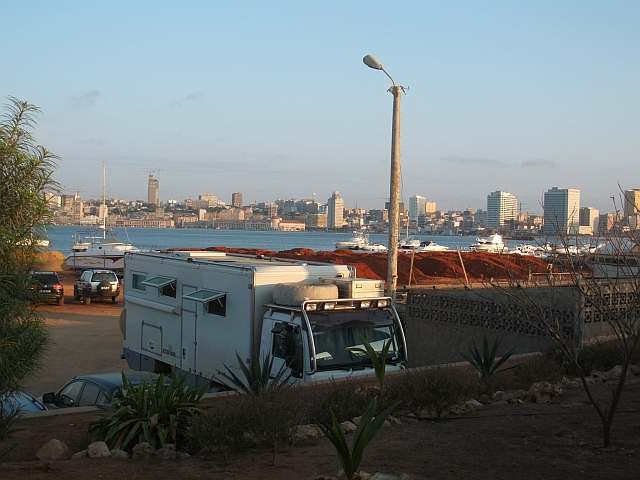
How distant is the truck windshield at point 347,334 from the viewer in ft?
34.0

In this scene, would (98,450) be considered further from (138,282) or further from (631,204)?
(138,282)

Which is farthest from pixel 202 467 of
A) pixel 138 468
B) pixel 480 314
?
pixel 480 314

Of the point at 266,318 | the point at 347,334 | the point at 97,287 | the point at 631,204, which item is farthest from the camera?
the point at 97,287

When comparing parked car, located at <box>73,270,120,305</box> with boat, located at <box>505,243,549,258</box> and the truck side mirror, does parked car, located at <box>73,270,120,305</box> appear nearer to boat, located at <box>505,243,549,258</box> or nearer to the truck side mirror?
boat, located at <box>505,243,549,258</box>

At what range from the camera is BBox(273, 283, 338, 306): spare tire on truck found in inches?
418

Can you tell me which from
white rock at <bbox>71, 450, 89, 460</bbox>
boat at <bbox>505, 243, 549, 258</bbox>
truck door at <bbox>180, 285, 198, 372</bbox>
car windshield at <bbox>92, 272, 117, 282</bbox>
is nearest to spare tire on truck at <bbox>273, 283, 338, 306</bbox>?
truck door at <bbox>180, 285, 198, 372</bbox>

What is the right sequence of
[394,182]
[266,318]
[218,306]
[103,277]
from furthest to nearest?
1. [103,277]
2. [394,182]
3. [218,306]
4. [266,318]

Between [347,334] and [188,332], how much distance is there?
11.7 ft

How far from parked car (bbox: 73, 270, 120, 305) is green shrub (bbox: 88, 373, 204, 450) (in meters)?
25.8

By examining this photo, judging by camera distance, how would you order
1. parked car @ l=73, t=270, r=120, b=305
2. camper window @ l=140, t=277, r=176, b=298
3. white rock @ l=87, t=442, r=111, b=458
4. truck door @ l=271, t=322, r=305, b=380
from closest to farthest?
1. white rock @ l=87, t=442, r=111, b=458
2. truck door @ l=271, t=322, r=305, b=380
3. camper window @ l=140, t=277, r=176, b=298
4. parked car @ l=73, t=270, r=120, b=305

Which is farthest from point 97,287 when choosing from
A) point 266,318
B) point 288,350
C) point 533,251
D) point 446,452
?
point 533,251

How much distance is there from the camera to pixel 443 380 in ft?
29.4

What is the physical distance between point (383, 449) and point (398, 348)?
4314mm

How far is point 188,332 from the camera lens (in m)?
12.8
